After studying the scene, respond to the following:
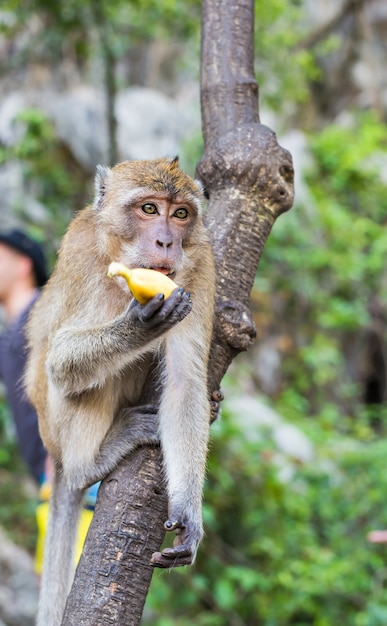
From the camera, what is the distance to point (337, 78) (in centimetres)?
1362

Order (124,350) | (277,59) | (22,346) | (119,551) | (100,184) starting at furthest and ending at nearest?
(277,59)
(22,346)
(100,184)
(124,350)
(119,551)

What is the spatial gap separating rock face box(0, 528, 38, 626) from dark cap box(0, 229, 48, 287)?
267 centimetres

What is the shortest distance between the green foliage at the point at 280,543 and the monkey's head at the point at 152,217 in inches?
128

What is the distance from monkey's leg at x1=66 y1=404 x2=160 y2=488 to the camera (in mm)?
2562

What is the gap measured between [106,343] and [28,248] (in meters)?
2.53

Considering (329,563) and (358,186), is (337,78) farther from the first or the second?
(329,563)

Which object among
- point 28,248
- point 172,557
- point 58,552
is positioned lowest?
point 58,552

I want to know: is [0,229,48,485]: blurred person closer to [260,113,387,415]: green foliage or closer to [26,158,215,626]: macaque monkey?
[26,158,215,626]: macaque monkey

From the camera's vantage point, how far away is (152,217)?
2.67m

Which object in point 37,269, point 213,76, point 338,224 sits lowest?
point 37,269

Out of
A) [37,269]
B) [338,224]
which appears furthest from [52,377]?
[338,224]

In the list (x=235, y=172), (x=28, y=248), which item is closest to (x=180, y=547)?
(x=235, y=172)

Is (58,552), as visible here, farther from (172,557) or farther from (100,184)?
(100,184)

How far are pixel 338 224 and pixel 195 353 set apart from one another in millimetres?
7200
